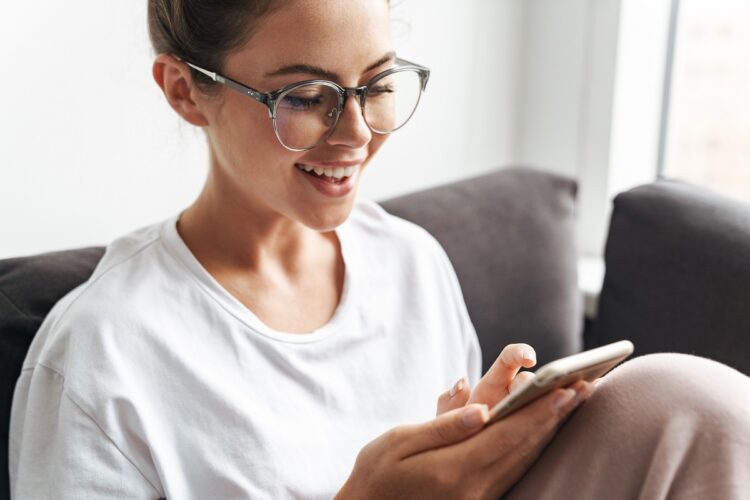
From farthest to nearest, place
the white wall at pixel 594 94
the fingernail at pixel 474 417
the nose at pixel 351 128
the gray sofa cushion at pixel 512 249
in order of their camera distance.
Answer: the white wall at pixel 594 94 < the gray sofa cushion at pixel 512 249 < the nose at pixel 351 128 < the fingernail at pixel 474 417

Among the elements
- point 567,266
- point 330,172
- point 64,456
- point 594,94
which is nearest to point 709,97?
point 594,94

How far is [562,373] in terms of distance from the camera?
83cm

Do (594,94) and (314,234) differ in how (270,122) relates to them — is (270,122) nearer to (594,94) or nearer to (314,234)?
(314,234)

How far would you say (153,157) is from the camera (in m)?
1.54

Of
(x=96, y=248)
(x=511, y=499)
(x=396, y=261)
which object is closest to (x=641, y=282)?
(x=396, y=261)

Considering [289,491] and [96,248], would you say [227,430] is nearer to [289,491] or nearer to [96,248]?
[289,491]

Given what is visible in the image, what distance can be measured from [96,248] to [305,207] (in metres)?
0.35

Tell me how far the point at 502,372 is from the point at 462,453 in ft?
0.63

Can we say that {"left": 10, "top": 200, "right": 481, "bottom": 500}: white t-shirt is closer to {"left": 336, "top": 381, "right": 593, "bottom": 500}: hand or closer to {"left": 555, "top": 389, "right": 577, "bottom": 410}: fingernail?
{"left": 336, "top": 381, "right": 593, "bottom": 500}: hand

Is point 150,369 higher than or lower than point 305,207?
lower

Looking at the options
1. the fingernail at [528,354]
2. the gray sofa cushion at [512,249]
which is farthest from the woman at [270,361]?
the gray sofa cushion at [512,249]

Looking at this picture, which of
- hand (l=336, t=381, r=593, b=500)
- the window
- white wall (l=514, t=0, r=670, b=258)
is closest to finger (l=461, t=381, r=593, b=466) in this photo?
hand (l=336, t=381, r=593, b=500)

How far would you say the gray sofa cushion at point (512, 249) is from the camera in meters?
1.62

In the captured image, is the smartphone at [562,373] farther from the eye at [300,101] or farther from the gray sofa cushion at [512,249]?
the gray sofa cushion at [512,249]
